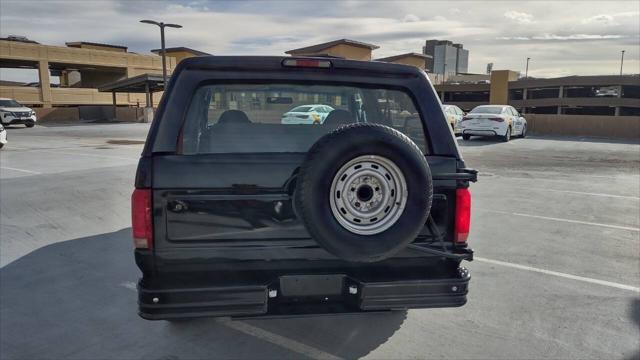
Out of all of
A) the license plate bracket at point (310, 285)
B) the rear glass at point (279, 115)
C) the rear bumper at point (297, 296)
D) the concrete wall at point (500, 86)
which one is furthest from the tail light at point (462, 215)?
the concrete wall at point (500, 86)

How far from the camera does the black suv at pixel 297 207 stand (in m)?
2.51

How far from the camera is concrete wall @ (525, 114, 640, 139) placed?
82.5 ft

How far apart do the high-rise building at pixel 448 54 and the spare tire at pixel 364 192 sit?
11108 centimetres

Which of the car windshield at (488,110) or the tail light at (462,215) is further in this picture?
the car windshield at (488,110)

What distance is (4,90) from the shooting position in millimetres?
38094

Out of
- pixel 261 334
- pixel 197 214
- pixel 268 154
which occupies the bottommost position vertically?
pixel 261 334

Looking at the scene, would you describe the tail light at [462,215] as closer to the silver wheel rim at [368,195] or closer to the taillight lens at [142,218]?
the silver wheel rim at [368,195]

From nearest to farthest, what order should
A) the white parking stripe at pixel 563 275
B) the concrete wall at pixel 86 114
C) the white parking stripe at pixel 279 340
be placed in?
1. the white parking stripe at pixel 279 340
2. the white parking stripe at pixel 563 275
3. the concrete wall at pixel 86 114

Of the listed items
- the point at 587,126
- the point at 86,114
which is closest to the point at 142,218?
the point at 587,126

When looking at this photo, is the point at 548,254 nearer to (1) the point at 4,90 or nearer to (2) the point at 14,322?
(2) the point at 14,322

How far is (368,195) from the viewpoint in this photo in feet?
8.39

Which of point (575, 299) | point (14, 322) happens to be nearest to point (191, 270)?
point (14, 322)

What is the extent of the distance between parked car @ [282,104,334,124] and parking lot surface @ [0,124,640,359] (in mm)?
1350

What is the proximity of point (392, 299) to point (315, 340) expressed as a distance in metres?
0.94
